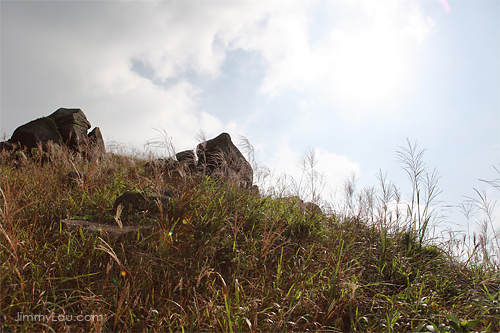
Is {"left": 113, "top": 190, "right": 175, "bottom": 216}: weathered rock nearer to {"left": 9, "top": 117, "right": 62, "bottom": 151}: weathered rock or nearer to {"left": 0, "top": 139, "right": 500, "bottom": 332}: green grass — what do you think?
{"left": 0, "top": 139, "right": 500, "bottom": 332}: green grass

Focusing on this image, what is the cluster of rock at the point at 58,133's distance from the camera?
26.9 feet

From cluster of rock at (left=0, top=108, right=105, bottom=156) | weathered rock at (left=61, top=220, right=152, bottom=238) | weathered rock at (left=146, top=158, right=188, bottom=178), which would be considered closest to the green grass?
weathered rock at (left=61, top=220, right=152, bottom=238)

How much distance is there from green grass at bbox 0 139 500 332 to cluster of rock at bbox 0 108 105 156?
5107 millimetres

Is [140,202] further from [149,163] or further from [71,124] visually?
[71,124]

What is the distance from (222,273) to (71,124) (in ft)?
29.3

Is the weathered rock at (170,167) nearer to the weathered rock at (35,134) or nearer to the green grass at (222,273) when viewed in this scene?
the green grass at (222,273)

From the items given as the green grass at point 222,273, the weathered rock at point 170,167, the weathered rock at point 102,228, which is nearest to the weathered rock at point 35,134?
the weathered rock at point 170,167

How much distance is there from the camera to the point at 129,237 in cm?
295

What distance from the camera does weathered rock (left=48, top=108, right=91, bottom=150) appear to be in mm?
8805

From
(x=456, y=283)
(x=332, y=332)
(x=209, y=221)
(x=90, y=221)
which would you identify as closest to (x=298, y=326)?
(x=332, y=332)

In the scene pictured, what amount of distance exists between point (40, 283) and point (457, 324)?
3.55 m

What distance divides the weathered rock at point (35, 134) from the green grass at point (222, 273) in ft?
17.2

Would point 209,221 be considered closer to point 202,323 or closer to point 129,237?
point 129,237

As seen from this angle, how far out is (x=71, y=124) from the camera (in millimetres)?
9008
